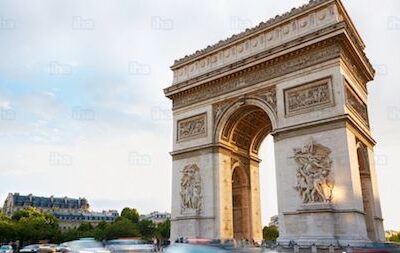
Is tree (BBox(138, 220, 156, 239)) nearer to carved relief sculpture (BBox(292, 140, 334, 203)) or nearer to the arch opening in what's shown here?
the arch opening

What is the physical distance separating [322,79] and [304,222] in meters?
7.86

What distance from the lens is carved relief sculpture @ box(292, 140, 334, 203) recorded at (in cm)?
1966

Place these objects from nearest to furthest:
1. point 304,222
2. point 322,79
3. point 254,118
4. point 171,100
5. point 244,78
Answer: point 304,222
point 322,79
point 244,78
point 254,118
point 171,100

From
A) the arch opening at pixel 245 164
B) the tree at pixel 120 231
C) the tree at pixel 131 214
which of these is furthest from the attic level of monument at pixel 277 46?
the tree at pixel 131 214

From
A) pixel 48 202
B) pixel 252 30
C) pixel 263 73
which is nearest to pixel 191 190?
pixel 263 73

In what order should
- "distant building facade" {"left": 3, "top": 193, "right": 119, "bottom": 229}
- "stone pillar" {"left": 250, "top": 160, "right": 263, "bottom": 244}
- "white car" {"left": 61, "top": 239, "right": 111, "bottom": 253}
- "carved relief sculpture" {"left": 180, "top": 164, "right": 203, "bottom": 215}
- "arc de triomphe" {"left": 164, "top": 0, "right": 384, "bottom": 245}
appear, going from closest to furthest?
"white car" {"left": 61, "top": 239, "right": 111, "bottom": 253}, "arc de triomphe" {"left": 164, "top": 0, "right": 384, "bottom": 245}, "carved relief sculpture" {"left": 180, "top": 164, "right": 203, "bottom": 215}, "stone pillar" {"left": 250, "top": 160, "right": 263, "bottom": 244}, "distant building facade" {"left": 3, "top": 193, "right": 119, "bottom": 229}

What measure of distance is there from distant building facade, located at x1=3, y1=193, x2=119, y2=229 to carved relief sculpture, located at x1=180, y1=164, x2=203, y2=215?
261 ft

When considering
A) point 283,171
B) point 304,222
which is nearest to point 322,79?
point 283,171

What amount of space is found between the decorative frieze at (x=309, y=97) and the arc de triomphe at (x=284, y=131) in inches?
2.3

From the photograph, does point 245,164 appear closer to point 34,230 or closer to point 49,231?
point 49,231

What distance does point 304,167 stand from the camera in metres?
20.7

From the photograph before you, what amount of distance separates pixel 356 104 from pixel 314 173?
5881mm

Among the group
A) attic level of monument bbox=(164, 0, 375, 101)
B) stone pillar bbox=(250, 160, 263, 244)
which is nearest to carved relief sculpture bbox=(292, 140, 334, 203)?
attic level of monument bbox=(164, 0, 375, 101)

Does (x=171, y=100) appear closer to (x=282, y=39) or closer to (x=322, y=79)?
(x=282, y=39)
